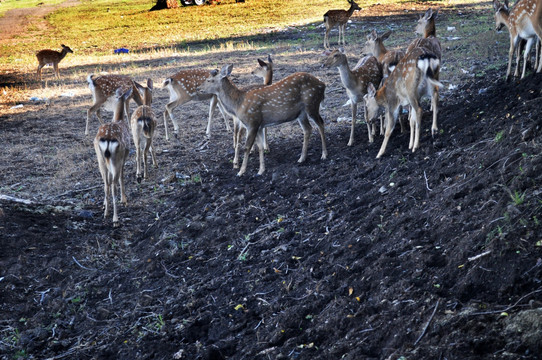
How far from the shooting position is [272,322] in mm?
4371

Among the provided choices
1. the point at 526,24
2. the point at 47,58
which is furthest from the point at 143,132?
the point at 47,58

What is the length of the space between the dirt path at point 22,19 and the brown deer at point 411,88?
80.9 ft

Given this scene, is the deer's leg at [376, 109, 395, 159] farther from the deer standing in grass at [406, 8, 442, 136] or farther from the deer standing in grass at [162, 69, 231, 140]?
the deer standing in grass at [162, 69, 231, 140]

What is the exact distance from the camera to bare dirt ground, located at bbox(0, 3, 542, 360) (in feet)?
11.9

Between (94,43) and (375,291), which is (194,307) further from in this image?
(94,43)

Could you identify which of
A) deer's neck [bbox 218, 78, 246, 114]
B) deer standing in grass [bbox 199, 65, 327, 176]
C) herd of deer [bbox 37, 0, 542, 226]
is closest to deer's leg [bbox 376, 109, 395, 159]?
herd of deer [bbox 37, 0, 542, 226]

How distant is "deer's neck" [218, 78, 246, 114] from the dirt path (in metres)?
22.5

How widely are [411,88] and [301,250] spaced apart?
292 cm

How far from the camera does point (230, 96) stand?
27.6 feet

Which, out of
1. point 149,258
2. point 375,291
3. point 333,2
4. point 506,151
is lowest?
point 149,258

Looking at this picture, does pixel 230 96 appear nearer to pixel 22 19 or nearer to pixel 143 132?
pixel 143 132

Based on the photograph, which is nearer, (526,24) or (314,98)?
(526,24)

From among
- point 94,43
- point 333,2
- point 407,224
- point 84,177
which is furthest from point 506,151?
point 333,2

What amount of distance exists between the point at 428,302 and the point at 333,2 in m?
27.5
